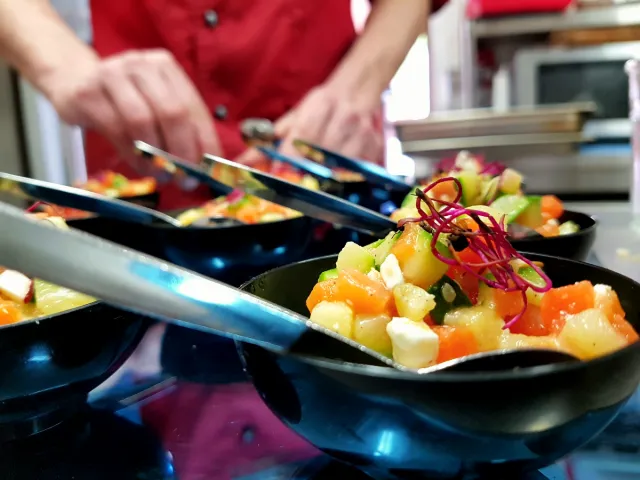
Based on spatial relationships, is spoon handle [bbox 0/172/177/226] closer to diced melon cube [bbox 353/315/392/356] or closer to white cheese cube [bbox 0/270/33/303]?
white cheese cube [bbox 0/270/33/303]

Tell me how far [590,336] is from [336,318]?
0.16m

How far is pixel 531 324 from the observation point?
1.62 feet

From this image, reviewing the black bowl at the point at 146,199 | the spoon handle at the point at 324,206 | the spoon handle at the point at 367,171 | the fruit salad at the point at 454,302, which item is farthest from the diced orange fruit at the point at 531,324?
the black bowl at the point at 146,199

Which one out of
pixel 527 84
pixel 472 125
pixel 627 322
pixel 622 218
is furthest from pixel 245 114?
pixel 627 322

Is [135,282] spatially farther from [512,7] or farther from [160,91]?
[512,7]

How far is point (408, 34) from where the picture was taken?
6.02ft

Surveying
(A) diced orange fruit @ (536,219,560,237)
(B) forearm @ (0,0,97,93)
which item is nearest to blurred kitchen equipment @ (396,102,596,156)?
(B) forearm @ (0,0,97,93)

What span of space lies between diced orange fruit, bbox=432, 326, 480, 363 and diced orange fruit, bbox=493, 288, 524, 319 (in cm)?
5

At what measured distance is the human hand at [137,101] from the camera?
1.35 metres

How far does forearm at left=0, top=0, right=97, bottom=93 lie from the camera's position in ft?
4.80

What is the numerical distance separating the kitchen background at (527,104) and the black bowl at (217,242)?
1.28 metres

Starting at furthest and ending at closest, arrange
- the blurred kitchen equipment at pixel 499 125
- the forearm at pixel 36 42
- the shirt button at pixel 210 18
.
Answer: the blurred kitchen equipment at pixel 499 125, the shirt button at pixel 210 18, the forearm at pixel 36 42

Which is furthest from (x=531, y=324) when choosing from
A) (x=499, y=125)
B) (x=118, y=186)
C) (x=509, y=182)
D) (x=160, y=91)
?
(x=499, y=125)

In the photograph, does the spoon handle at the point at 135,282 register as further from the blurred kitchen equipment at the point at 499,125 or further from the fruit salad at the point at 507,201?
the blurred kitchen equipment at the point at 499,125
